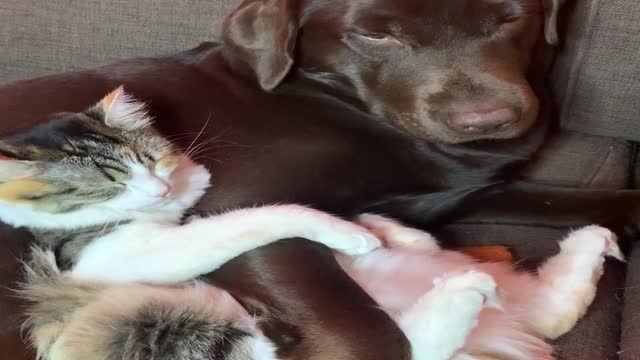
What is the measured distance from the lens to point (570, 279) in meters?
1.33

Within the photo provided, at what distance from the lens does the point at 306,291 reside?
120 centimetres

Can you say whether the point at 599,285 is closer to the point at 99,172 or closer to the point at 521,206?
the point at 521,206

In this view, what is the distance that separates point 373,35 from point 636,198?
23.8 inches

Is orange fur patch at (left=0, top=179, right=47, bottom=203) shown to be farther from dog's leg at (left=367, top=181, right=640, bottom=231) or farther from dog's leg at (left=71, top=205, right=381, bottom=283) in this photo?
dog's leg at (left=367, top=181, right=640, bottom=231)

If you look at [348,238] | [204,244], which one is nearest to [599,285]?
[348,238]

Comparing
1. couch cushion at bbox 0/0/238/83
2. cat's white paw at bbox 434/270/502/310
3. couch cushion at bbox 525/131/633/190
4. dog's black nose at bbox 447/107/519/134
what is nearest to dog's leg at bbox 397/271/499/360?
cat's white paw at bbox 434/270/502/310

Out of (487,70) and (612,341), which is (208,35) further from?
(612,341)

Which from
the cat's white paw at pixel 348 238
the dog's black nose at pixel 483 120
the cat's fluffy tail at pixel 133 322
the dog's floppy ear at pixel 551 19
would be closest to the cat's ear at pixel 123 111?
the cat's fluffy tail at pixel 133 322

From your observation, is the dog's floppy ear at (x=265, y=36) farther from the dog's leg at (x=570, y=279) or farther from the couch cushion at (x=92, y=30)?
the dog's leg at (x=570, y=279)

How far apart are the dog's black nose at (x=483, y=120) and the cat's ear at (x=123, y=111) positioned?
1.71ft

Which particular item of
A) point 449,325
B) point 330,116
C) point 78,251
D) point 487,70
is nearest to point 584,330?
point 449,325

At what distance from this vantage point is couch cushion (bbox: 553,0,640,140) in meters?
1.41

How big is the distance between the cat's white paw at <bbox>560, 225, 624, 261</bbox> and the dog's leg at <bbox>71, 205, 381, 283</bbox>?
39 centimetres

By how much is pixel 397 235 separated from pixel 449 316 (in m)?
0.28
